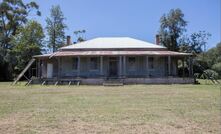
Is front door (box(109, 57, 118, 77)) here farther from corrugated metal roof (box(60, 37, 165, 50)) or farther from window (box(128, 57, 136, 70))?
corrugated metal roof (box(60, 37, 165, 50))

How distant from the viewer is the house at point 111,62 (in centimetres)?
3097

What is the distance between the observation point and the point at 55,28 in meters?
54.8

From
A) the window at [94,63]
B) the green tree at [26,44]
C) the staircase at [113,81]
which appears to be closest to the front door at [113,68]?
the window at [94,63]

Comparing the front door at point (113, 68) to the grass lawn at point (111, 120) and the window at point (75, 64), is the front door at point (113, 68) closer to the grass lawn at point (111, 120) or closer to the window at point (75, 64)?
the window at point (75, 64)

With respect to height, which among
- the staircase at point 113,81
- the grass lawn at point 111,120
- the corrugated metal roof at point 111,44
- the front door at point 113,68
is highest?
the corrugated metal roof at point 111,44

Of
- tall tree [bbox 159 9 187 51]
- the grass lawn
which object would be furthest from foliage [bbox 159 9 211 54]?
the grass lawn

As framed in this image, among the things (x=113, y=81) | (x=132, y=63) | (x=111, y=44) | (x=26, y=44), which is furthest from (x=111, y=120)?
(x=26, y=44)

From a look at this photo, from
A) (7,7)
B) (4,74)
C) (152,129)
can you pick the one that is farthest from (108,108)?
(7,7)

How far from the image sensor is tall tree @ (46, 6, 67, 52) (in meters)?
53.8

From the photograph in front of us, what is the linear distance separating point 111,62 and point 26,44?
18.4m

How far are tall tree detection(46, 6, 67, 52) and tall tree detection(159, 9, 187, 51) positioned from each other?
660 inches

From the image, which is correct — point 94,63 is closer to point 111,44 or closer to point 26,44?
point 111,44

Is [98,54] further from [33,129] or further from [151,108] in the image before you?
[33,129]

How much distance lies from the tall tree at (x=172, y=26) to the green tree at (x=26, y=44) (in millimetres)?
19924
